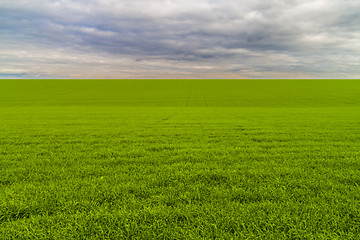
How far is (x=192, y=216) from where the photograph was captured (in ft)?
10.2

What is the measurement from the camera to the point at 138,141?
8.47m

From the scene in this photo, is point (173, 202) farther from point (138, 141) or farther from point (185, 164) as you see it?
point (138, 141)

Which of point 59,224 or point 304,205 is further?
point 304,205

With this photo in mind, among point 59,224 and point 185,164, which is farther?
point 185,164

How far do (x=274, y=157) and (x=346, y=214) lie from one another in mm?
3034

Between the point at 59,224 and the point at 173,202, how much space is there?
1.86 metres

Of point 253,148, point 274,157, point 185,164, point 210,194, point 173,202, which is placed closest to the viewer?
point 173,202

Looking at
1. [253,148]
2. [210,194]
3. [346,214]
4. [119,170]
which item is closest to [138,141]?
[119,170]

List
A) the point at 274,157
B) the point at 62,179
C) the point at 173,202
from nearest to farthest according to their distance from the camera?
the point at 173,202 → the point at 62,179 → the point at 274,157

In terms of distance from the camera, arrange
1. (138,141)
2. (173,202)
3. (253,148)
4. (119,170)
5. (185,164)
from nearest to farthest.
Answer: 1. (173,202)
2. (119,170)
3. (185,164)
4. (253,148)
5. (138,141)

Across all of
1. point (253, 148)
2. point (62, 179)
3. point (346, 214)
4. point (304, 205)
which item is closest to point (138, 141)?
point (62, 179)

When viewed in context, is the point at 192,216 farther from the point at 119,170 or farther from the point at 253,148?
the point at 253,148

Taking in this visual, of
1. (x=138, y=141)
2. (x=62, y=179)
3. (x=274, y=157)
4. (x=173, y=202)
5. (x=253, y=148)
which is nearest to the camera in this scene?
(x=173, y=202)

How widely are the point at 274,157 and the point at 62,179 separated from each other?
6102 millimetres
